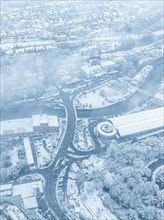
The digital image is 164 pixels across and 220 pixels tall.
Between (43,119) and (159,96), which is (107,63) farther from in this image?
(43,119)

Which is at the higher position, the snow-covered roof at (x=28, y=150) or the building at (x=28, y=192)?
the snow-covered roof at (x=28, y=150)

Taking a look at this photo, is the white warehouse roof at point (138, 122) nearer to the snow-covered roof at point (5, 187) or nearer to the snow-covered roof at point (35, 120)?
the snow-covered roof at point (35, 120)

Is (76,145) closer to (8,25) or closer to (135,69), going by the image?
(135,69)

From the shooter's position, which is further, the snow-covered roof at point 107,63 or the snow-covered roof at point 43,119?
the snow-covered roof at point 107,63

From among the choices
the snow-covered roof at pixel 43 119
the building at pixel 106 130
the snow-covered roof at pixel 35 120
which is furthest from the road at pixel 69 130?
the snow-covered roof at pixel 35 120

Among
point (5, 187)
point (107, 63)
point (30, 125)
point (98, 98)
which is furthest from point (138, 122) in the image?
point (5, 187)

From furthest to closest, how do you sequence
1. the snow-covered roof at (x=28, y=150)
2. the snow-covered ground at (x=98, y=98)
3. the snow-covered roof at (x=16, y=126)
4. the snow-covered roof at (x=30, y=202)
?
the snow-covered ground at (x=98, y=98) → the snow-covered roof at (x=16, y=126) → the snow-covered roof at (x=28, y=150) → the snow-covered roof at (x=30, y=202)

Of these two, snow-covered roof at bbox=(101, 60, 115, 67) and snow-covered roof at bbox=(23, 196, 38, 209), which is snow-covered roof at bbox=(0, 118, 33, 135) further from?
snow-covered roof at bbox=(101, 60, 115, 67)

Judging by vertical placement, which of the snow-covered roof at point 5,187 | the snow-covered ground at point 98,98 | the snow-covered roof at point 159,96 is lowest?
the snow-covered roof at point 5,187
